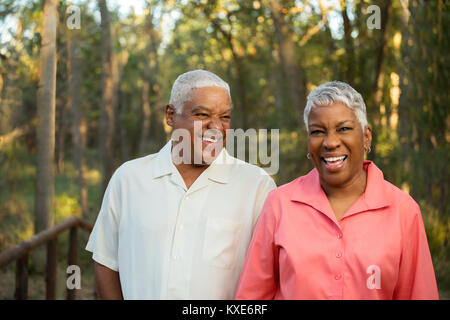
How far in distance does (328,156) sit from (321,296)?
53cm

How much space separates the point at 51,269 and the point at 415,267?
3643mm

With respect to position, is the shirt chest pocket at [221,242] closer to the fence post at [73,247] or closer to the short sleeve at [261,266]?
the short sleeve at [261,266]

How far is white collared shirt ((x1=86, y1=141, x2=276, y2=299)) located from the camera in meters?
2.26

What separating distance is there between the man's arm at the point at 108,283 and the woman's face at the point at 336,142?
108 cm

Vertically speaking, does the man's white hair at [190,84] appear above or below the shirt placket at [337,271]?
above

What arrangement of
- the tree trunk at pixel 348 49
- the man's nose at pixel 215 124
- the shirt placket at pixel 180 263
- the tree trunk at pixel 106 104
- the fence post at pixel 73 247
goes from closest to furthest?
the shirt placket at pixel 180 263 < the man's nose at pixel 215 124 < the fence post at pixel 73 247 < the tree trunk at pixel 348 49 < the tree trunk at pixel 106 104

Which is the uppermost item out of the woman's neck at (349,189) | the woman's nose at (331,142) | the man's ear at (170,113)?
the man's ear at (170,113)

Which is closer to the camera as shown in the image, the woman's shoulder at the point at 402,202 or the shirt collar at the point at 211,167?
the woman's shoulder at the point at 402,202

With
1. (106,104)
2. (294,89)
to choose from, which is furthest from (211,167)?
(106,104)

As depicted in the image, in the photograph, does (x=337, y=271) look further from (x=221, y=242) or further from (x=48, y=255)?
(x=48, y=255)

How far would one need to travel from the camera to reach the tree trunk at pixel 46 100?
18.7ft

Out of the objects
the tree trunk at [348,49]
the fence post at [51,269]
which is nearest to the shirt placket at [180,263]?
the fence post at [51,269]
